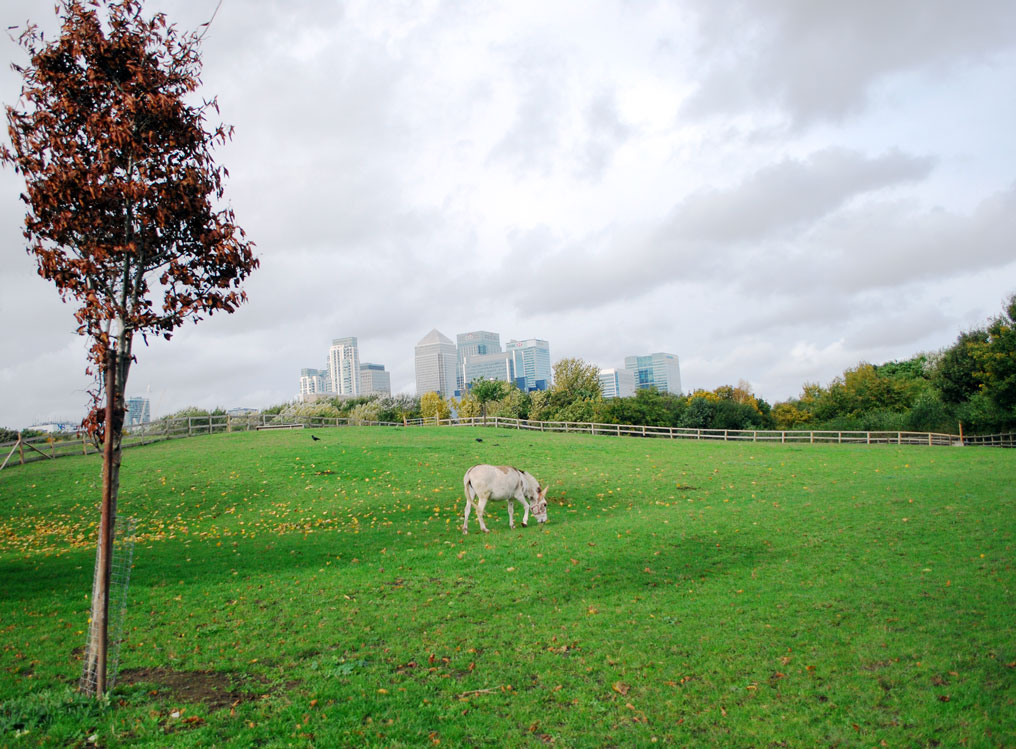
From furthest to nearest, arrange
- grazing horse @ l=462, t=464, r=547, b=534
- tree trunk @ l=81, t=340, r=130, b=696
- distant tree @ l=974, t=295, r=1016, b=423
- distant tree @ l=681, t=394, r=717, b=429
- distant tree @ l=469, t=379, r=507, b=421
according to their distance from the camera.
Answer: distant tree @ l=681, t=394, r=717, b=429 → distant tree @ l=469, t=379, r=507, b=421 → distant tree @ l=974, t=295, r=1016, b=423 → grazing horse @ l=462, t=464, r=547, b=534 → tree trunk @ l=81, t=340, r=130, b=696

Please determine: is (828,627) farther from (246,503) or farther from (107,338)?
(246,503)

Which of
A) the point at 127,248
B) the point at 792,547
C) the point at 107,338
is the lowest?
the point at 792,547

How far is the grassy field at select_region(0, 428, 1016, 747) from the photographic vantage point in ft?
21.9

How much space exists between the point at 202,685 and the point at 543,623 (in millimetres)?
4904

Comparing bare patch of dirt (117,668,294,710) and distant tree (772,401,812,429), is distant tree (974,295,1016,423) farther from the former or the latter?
bare patch of dirt (117,668,294,710)

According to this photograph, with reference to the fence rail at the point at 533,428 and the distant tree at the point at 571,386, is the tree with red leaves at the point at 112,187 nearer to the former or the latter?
the fence rail at the point at 533,428

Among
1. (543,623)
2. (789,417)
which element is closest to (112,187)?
(543,623)

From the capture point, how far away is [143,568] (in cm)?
1447

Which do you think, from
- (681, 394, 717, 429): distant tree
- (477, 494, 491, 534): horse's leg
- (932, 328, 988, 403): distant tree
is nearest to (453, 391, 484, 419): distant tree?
(681, 394, 717, 429): distant tree

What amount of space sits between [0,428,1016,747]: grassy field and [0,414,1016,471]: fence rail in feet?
52.5

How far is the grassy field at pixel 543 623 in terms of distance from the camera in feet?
21.9

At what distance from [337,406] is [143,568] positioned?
83853mm

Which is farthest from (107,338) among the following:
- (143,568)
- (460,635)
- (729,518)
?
(729,518)

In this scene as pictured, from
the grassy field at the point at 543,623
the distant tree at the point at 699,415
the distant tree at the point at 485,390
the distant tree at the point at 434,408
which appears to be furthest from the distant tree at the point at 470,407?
the grassy field at the point at 543,623
